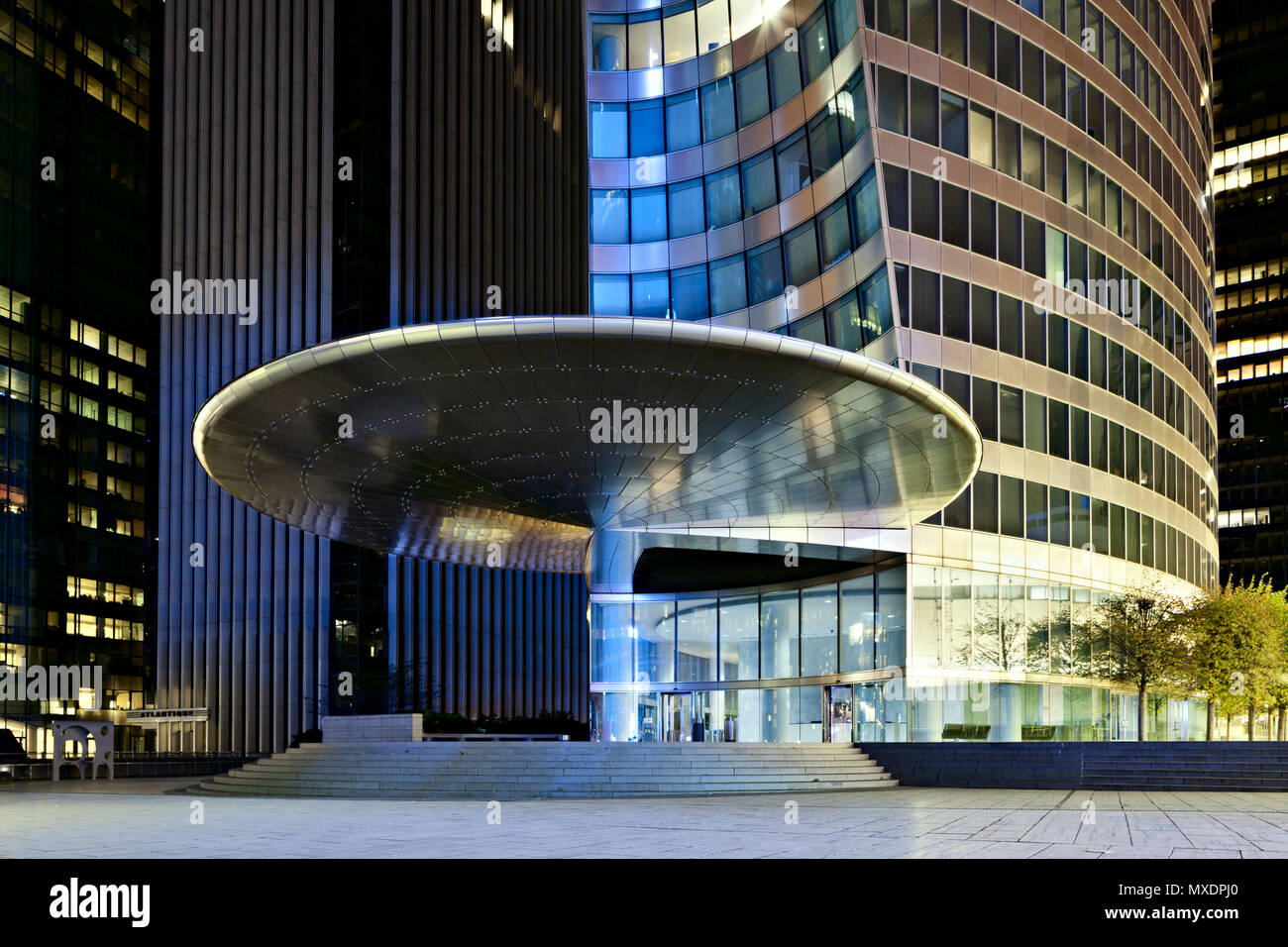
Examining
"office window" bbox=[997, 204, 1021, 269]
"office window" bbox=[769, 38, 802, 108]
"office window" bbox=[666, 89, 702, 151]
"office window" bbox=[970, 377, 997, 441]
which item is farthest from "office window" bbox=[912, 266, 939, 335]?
"office window" bbox=[666, 89, 702, 151]

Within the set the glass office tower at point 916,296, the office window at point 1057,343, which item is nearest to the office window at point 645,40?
the glass office tower at point 916,296

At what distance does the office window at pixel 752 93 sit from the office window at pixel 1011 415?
1394 cm

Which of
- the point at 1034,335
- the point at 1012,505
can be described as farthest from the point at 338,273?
the point at 1012,505

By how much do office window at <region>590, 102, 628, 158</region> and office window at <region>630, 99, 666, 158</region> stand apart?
39cm

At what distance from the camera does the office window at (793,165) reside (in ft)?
138

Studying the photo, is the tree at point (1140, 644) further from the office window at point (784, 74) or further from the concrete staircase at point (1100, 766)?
the office window at point (784, 74)

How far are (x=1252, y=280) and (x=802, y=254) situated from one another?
99.9 m

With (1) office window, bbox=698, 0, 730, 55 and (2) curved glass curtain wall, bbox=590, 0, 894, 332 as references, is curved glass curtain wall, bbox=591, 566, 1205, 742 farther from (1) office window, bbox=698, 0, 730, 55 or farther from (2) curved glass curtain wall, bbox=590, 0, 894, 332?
(1) office window, bbox=698, 0, 730, 55

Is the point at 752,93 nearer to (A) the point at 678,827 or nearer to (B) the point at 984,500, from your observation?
(B) the point at 984,500

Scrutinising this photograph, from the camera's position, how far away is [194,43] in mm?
63688

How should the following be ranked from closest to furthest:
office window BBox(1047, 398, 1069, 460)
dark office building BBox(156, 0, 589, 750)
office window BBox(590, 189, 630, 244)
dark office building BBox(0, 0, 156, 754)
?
office window BBox(1047, 398, 1069, 460) → office window BBox(590, 189, 630, 244) → dark office building BBox(156, 0, 589, 750) → dark office building BBox(0, 0, 156, 754)

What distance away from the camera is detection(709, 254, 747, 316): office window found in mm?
44406
